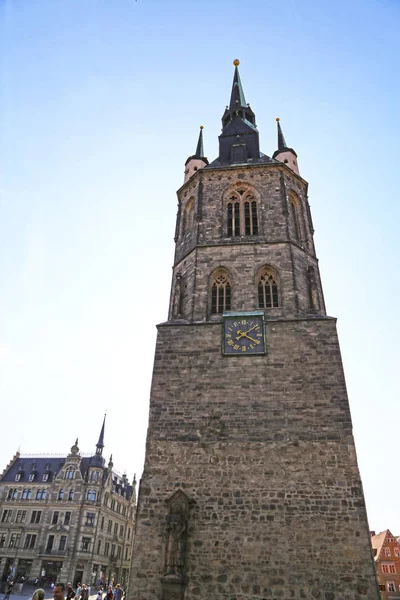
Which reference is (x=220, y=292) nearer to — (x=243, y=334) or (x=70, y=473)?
(x=243, y=334)

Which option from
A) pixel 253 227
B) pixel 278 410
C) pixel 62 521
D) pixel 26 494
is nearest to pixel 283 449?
pixel 278 410

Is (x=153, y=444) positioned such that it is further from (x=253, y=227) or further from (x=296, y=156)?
(x=296, y=156)

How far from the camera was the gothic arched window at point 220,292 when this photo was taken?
15664mm

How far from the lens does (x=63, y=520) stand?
3753 cm

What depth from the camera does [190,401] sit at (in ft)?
43.8

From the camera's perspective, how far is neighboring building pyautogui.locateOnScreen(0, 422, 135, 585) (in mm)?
35531

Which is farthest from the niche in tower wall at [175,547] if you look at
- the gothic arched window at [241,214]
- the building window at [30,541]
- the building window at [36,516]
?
the building window at [36,516]

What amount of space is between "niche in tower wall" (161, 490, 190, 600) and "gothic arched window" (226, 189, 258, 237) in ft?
33.6

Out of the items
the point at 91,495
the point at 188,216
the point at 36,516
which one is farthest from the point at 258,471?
the point at 36,516

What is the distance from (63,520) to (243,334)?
106ft

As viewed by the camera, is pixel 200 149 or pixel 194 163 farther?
pixel 200 149

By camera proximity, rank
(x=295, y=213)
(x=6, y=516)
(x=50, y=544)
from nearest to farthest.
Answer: (x=295, y=213) → (x=50, y=544) → (x=6, y=516)

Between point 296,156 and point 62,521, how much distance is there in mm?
35099

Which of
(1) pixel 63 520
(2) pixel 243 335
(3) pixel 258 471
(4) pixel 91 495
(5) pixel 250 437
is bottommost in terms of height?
(3) pixel 258 471
